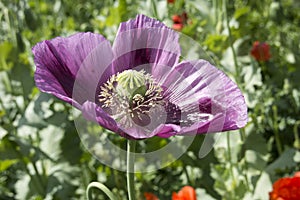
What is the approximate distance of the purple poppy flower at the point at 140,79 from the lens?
2.98 feet

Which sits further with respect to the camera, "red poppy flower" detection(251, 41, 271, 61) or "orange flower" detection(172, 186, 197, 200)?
"red poppy flower" detection(251, 41, 271, 61)

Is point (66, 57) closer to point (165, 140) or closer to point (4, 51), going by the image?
point (165, 140)

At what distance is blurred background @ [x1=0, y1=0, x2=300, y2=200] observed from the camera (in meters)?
1.58

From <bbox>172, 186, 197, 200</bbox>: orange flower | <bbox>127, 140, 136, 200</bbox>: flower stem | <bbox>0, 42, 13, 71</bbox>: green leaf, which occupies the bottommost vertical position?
<bbox>172, 186, 197, 200</bbox>: orange flower

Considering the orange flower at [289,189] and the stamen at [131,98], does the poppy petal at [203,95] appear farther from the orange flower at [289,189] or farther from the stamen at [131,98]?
the orange flower at [289,189]

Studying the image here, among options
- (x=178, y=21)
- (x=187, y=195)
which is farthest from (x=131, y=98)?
(x=178, y=21)

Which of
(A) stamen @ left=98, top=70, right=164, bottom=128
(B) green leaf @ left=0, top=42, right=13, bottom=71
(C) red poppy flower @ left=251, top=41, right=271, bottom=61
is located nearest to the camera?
(A) stamen @ left=98, top=70, right=164, bottom=128

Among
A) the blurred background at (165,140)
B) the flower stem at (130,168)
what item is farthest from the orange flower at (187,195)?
the flower stem at (130,168)

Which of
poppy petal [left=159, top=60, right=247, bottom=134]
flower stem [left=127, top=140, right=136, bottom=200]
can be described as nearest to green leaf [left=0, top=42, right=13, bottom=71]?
poppy petal [left=159, top=60, right=247, bottom=134]

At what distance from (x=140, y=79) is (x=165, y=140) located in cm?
75

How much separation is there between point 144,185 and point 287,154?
1.54 feet

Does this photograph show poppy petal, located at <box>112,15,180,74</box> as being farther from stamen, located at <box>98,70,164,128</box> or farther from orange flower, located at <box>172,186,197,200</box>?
orange flower, located at <box>172,186,197,200</box>

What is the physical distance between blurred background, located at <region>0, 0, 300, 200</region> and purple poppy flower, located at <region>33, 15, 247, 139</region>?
34 cm

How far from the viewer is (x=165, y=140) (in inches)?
64.9
